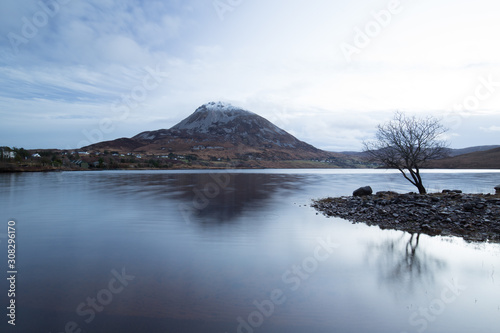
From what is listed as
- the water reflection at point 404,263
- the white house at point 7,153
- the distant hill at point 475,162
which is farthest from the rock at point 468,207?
the distant hill at point 475,162

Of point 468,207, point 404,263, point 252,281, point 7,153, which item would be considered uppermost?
point 7,153

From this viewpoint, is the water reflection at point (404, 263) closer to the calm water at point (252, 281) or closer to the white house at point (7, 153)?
the calm water at point (252, 281)

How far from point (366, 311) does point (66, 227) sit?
17549 mm

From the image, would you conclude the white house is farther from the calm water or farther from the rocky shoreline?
the rocky shoreline

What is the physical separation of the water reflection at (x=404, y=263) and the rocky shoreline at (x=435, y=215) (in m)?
2.32

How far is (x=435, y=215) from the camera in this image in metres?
16.2

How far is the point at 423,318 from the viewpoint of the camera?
6676 millimetres

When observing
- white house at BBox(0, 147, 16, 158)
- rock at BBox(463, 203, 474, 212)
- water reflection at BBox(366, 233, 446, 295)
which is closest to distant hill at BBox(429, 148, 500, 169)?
rock at BBox(463, 203, 474, 212)

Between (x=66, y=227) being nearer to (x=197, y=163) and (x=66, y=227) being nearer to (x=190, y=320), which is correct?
(x=190, y=320)

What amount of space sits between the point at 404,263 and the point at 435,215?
7.80 metres

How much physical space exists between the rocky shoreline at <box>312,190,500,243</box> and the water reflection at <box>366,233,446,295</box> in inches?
91.4

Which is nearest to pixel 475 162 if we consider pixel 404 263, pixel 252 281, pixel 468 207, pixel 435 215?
pixel 468 207

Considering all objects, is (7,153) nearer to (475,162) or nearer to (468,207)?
(468,207)

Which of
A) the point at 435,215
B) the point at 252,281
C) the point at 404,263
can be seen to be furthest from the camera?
the point at 435,215
